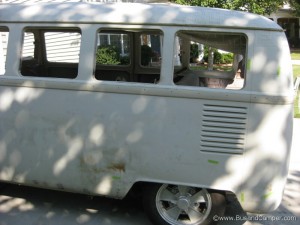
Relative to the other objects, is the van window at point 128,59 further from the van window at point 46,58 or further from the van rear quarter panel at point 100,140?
the van rear quarter panel at point 100,140

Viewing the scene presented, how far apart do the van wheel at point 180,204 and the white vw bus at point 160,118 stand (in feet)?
0.03

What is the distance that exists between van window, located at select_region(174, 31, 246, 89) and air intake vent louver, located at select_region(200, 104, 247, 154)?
0.99 feet

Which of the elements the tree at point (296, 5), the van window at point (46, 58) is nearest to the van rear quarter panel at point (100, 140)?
the van window at point (46, 58)

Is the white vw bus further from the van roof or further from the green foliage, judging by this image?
the green foliage

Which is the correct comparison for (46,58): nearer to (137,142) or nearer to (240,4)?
(137,142)

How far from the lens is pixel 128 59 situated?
A: 191 inches

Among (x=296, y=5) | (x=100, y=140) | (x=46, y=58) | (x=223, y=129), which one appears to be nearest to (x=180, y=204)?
(x=223, y=129)

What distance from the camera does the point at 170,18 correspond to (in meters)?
3.53

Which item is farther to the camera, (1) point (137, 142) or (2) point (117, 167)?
(2) point (117, 167)

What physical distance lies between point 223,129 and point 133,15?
132 cm

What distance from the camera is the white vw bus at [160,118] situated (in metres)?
3.40

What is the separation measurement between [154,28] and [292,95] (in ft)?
4.43

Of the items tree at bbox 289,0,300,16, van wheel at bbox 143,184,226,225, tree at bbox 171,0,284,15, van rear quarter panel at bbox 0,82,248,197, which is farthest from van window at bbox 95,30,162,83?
tree at bbox 289,0,300,16

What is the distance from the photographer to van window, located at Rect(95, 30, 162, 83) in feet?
14.8
